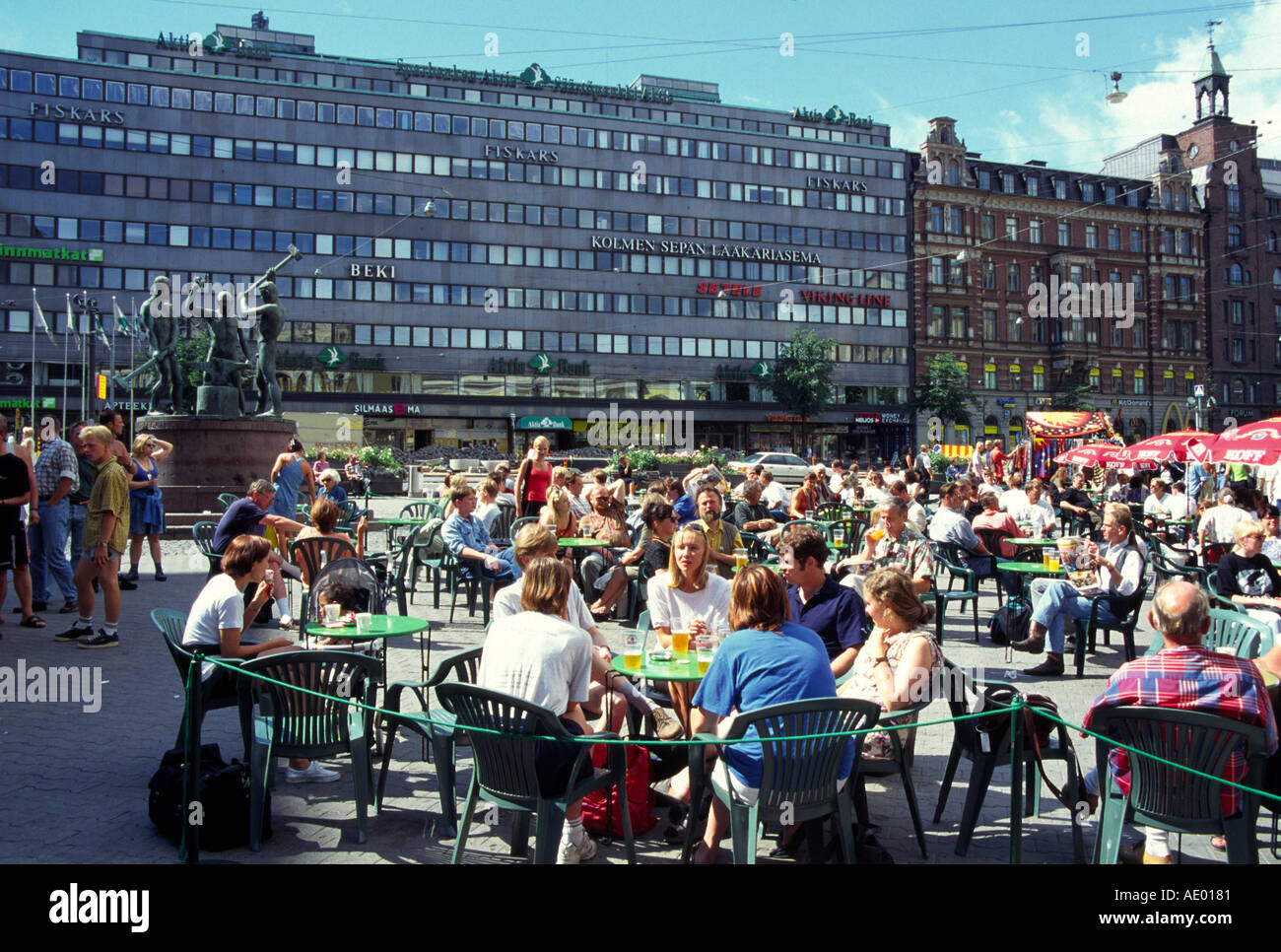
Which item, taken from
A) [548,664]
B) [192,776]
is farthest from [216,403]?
[548,664]

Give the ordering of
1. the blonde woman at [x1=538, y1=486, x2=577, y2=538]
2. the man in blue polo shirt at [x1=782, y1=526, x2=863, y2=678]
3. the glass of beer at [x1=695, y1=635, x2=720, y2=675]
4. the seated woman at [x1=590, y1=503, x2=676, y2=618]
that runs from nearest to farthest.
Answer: the glass of beer at [x1=695, y1=635, x2=720, y2=675]
the man in blue polo shirt at [x1=782, y1=526, x2=863, y2=678]
the seated woman at [x1=590, y1=503, x2=676, y2=618]
the blonde woman at [x1=538, y1=486, x2=577, y2=538]

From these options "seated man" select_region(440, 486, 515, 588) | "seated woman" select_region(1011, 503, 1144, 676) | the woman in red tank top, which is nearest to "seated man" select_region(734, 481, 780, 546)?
the woman in red tank top

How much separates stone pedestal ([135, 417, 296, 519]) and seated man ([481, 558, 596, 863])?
1516 centimetres

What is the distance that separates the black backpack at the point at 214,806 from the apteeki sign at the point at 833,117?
7176cm

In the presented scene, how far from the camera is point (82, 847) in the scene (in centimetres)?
454

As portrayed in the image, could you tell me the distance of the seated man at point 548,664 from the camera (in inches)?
173

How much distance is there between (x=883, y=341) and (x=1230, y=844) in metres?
64.0

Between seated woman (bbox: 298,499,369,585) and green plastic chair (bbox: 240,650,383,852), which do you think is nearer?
green plastic chair (bbox: 240,650,383,852)

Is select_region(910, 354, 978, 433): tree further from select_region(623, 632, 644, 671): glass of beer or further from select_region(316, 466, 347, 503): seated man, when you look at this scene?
select_region(623, 632, 644, 671): glass of beer

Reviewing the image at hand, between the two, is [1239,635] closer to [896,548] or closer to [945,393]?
[896,548]

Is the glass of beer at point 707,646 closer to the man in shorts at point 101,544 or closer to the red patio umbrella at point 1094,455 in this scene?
the man in shorts at point 101,544

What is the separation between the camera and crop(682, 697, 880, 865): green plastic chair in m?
3.91

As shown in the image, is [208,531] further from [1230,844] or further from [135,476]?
[1230,844]

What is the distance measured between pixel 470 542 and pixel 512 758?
6401 millimetres
